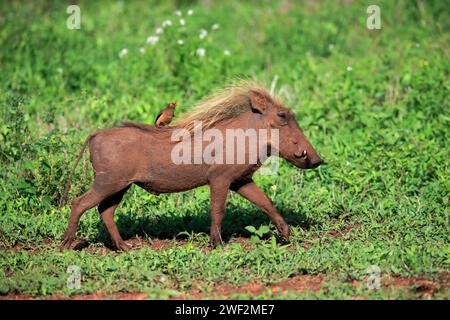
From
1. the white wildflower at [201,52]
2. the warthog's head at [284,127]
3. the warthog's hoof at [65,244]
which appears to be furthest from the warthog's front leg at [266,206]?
the white wildflower at [201,52]

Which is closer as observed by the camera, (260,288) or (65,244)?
(260,288)

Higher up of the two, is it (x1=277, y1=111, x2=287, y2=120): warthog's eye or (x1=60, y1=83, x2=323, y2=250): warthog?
(x1=277, y1=111, x2=287, y2=120): warthog's eye

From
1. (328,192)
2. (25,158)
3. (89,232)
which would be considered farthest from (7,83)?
(328,192)

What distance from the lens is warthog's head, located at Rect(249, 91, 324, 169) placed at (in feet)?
22.3

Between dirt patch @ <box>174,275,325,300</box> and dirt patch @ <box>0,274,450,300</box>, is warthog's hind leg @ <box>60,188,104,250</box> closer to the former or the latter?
dirt patch @ <box>0,274,450,300</box>

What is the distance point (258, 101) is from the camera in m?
6.78

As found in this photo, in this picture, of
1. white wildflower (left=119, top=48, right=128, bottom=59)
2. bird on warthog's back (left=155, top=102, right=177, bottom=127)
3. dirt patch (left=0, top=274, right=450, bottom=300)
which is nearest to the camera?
dirt patch (left=0, top=274, right=450, bottom=300)

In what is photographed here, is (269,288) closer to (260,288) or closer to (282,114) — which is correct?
(260,288)

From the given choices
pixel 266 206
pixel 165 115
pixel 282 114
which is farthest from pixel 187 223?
pixel 282 114

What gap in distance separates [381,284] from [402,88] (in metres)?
4.55

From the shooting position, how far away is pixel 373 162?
835 cm

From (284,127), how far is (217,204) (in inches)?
32.8

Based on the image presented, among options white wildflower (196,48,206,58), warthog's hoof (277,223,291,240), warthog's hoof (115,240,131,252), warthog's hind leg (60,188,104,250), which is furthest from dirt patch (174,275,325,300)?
white wildflower (196,48,206,58)
